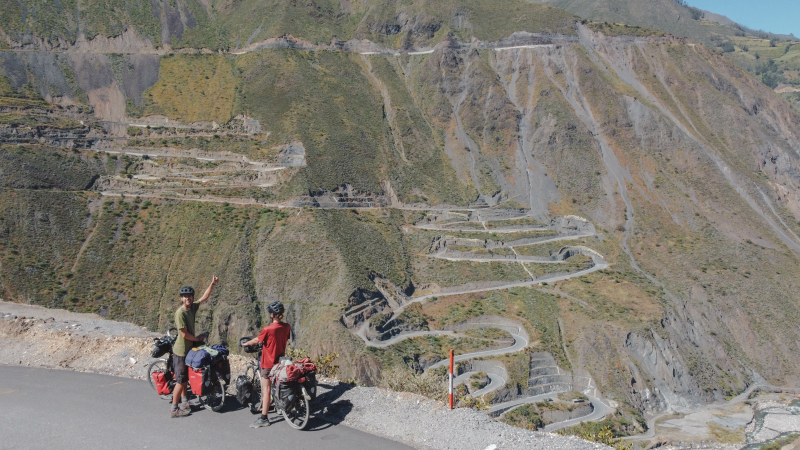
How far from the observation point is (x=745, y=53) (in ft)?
641

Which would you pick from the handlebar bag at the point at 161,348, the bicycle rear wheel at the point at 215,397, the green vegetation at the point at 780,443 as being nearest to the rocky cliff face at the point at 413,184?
the green vegetation at the point at 780,443

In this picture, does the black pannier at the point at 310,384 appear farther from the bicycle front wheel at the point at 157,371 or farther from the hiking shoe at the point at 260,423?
the bicycle front wheel at the point at 157,371

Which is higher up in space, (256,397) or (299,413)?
(256,397)

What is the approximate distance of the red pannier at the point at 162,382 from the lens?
13.2 metres

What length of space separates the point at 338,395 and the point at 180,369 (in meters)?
3.37

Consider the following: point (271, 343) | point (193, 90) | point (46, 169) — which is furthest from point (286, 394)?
point (193, 90)

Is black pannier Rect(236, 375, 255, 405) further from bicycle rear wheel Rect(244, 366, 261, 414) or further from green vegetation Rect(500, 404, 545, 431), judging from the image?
green vegetation Rect(500, 404, 545, 431)

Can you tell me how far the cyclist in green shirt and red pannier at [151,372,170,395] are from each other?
1.34 feet

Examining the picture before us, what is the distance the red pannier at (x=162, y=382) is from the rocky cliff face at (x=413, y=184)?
3236 centimetres

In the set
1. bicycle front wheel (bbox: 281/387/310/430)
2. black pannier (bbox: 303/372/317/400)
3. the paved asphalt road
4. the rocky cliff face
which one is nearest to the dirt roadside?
the paved asphalt road

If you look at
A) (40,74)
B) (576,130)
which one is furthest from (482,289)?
(40,74)

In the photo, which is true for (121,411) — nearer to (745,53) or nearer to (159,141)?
(159,141)

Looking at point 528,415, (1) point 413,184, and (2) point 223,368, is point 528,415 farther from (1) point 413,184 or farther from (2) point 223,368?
(1) point 413,184

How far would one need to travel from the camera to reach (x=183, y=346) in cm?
1284
